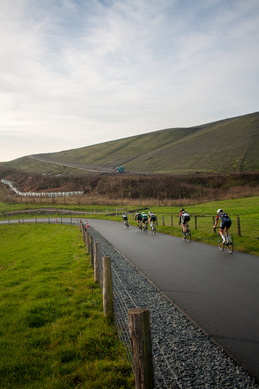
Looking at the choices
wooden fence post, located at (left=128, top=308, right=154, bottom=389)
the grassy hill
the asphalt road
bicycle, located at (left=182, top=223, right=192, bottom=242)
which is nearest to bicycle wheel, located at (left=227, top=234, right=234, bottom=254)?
the asphalt road

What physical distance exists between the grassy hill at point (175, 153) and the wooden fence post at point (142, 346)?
211 ft

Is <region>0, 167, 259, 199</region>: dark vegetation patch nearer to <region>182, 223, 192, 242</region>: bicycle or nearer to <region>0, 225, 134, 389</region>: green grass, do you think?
<region>182, 223, 192, 242</region>: bicycle

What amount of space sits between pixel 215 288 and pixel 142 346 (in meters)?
4.90

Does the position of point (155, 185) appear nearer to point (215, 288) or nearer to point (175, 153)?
point (175, 153)

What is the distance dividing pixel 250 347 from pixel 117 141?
14885cm

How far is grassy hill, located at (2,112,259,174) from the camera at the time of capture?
74.8m

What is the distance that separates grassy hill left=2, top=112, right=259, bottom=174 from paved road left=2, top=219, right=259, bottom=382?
55838 mm

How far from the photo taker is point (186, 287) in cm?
763

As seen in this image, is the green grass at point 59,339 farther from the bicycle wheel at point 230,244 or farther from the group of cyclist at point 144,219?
the group of cyclist at point 144,219

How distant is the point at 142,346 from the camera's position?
3043mm

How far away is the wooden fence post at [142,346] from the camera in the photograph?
118 inches

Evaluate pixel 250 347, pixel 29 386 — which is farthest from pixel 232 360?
pixel 29 386

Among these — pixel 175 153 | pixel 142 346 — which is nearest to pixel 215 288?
pixel 142 346

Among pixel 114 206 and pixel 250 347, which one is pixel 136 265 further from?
pixel 114 206
